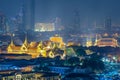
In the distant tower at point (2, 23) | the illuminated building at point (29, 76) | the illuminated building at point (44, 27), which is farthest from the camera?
the illuminated building at point (44, 27)

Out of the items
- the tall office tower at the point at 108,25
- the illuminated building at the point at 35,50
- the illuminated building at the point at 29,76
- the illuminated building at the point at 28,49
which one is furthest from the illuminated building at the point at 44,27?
the illuminated building at the point at 29,76

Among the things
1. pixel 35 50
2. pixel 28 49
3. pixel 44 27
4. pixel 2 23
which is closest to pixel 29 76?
pixel 35 50

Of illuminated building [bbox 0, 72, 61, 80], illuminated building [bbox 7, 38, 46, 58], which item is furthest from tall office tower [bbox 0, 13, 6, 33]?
illuminated building [bbox 0, 72, 61, 80]

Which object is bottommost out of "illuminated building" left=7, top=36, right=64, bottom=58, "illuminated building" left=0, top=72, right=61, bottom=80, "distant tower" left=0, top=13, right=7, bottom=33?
"illuminated building" left=0, top=72, right=61, bottom=80

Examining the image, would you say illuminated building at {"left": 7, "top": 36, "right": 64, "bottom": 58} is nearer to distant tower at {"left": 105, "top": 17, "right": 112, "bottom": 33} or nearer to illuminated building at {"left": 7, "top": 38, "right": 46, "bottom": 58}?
illuminated building at {"left": 7, "top": 38, "right": 46, "bottom": 58}

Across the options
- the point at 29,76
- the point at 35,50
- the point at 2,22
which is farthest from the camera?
the point at 2,22

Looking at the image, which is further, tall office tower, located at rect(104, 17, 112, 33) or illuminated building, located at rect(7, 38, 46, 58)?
tall office tower, located at rect(104, 17, 112, 33)

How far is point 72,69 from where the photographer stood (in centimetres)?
4566

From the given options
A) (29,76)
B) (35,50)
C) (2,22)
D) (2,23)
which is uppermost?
(2,22)

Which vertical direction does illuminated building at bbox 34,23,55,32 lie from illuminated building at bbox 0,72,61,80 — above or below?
above

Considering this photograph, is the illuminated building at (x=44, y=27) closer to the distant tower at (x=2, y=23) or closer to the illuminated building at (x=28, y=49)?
the distant tower at (x=2, y=23)

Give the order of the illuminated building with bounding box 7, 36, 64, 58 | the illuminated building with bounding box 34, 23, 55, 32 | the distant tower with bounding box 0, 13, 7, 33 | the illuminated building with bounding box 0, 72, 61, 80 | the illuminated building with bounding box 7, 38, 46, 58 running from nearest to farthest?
the illuminated building with bounding box 0, 72, 61, 80 < the illuminated building with bounding box 7, 36, 64, 58 < the illuminated building with bounding box 7, 38, 46, 58 < the distant tower with bounding box 0, 13, 7, 33 < the illuminated building with bounding box 34, 23, 55, 32

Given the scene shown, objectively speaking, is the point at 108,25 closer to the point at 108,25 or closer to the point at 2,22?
the point at 108,25

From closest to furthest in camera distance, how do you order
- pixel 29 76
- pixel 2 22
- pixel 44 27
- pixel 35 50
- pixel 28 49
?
pixel 29 76 → pixel 35 50 → pixel 28 49 → pixel 2 22 → pixel 44 27
